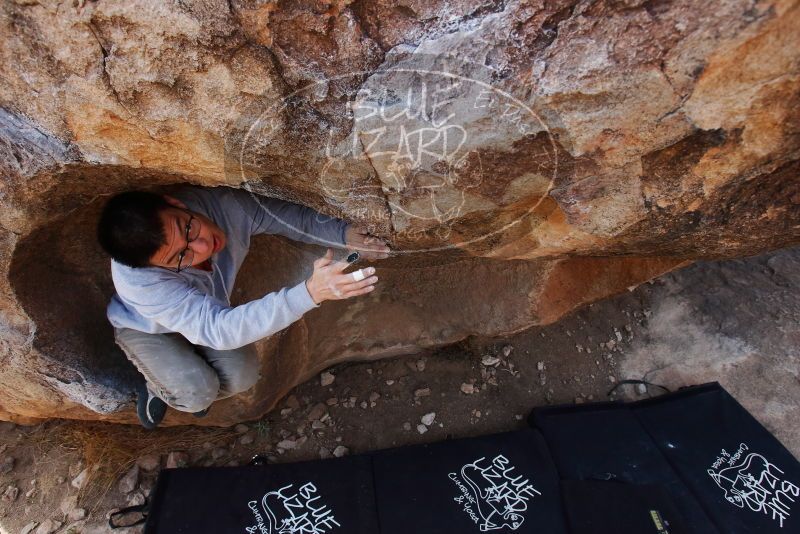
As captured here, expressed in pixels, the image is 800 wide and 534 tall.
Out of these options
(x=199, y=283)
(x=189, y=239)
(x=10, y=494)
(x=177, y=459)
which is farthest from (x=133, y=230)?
(x=10, y=494)

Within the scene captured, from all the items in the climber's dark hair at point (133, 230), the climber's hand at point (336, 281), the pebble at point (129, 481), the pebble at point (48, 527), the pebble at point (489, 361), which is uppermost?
the pebble at point (489, 361)

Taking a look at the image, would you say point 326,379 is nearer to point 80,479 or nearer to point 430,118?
point 80,479

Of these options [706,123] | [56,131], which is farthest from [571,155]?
[56,131]

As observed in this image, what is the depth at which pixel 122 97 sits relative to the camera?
3.59ft

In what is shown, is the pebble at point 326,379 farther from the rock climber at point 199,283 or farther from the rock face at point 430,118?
the rock face at point 430,118

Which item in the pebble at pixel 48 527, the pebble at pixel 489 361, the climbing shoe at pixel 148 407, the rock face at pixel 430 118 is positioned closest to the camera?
the rock face at pixel 430 118

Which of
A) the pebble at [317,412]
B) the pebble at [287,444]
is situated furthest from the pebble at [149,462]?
the pebble at [317,412]

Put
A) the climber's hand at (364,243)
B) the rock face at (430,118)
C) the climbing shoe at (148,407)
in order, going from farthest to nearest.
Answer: the climbing shoe at (148,407) → the climber's hand at (364,243) → the rock face at (430,118)

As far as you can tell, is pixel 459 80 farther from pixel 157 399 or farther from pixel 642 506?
pixel 642 506

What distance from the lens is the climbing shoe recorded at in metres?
1.81

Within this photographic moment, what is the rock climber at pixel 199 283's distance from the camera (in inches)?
49.8

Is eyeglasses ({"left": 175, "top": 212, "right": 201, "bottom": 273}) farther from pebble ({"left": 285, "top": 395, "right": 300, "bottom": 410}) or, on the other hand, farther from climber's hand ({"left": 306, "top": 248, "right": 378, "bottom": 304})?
pebble ({"left": 285, "top": 395, "right": 300, "bottom": 410})

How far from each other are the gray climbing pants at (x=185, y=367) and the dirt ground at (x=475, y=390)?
0.49 m

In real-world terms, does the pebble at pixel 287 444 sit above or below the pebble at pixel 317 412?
below
